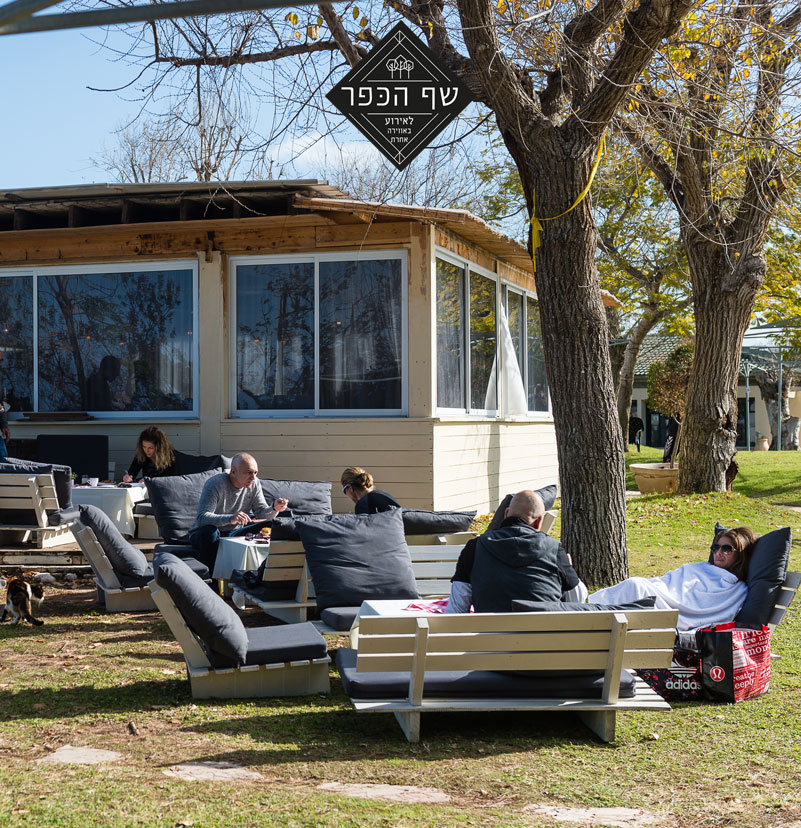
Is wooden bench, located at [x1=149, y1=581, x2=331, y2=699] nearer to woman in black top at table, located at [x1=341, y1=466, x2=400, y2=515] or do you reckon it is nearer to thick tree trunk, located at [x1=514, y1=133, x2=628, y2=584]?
woman in black top at table, located at [x1=341, y1=466, x2=400, y2=515]

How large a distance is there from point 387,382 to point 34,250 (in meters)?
4.63

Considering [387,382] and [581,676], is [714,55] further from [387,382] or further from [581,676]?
[581,676]

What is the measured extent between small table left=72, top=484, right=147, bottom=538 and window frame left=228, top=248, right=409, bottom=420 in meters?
1.89

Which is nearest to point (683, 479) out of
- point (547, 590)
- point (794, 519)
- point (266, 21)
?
point (794, 519)

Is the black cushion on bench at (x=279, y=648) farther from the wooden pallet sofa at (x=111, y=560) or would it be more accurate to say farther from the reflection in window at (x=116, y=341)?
the reflection in window at (x=116, y=341)

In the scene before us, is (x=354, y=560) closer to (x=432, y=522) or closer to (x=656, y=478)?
(x=432, y=522)

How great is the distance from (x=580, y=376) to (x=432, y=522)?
187 centimetres

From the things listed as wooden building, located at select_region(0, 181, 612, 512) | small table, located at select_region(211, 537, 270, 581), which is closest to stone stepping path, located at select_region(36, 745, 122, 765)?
small table, located at select_region(211, 537, 270, 581)

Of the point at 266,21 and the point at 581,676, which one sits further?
the point at 266,21

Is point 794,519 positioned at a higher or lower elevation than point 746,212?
lower

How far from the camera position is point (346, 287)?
11.5 meters

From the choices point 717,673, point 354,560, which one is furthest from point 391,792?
point 354,560

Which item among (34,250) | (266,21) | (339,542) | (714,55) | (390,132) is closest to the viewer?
(339,542)

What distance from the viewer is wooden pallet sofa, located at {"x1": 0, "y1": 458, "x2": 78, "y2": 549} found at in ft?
30.1
